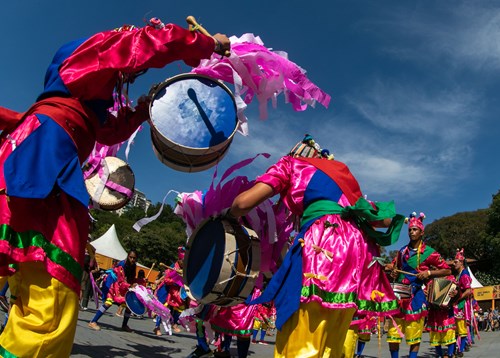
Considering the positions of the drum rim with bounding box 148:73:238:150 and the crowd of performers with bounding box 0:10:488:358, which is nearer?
the crowd of performers with bounding box 0:10:488:358

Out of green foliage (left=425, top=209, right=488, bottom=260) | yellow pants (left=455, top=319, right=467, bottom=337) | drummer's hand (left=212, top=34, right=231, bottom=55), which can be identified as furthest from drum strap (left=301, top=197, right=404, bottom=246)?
green foliage (left=425, top=209, right=488, bottom=260)

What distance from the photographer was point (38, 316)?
2.03 meters

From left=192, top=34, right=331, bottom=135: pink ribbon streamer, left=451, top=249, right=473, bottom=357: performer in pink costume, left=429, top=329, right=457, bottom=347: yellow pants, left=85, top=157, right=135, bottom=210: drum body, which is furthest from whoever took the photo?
left=451, top=249, right=473, bottom=357: performer in pink costume

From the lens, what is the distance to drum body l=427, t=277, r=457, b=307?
298 inches

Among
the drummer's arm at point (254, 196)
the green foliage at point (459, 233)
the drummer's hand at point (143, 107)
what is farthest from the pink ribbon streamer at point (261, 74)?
the green foliage at point (459, 233)

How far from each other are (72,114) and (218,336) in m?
3.72

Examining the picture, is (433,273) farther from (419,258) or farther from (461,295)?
(461,295)

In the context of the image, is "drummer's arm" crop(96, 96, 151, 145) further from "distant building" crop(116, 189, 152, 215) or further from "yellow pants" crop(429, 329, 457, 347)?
"yellow pants" crop(429, 329, 457, 347)

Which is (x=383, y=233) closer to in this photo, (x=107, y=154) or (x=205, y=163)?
(x=205, y=163)

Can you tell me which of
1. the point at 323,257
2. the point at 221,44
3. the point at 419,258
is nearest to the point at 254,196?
the point at 323,257

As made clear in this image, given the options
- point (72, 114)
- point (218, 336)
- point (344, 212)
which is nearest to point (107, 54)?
point (72, 114)

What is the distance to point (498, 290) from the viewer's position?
1155 inches

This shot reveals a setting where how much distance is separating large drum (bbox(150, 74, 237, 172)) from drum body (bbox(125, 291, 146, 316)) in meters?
6.10

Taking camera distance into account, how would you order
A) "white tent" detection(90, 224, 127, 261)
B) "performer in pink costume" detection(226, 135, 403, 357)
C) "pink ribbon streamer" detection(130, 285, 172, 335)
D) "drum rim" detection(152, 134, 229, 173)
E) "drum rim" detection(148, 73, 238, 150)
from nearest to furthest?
1. "performer in pink costume" detection(226, 135, 403, 357)
2. "drum rim" detection(148, 73, 238, 150)
3. "drum rim" detection(152, 134, 229, 173)
4. "pink ribbon streamer" detection(130, 285, 172, 335)
5. "white tent" detection(90, 224, 127, 261)
